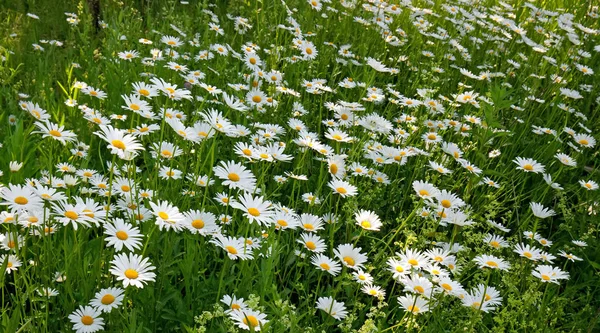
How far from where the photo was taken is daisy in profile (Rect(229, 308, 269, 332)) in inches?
53.5

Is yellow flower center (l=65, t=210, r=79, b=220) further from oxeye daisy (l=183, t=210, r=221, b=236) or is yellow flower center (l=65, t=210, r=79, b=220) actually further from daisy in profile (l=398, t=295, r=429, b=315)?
daisy in profile (l=398, t=295, r=429, b=315)

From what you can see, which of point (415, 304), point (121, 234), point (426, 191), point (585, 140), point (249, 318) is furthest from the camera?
point (585, 140)

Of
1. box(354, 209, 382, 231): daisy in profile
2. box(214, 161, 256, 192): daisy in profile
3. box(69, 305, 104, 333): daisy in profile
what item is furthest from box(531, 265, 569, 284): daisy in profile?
box(69, 305, 104, 333): daisy in profile

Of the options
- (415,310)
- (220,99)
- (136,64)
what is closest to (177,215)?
(415,310)

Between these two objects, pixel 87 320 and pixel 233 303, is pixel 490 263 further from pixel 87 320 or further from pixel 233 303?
pixel 87 320

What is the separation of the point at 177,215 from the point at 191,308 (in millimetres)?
300

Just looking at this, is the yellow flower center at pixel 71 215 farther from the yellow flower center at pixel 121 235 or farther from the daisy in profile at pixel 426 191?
the daisy in profile at pixel 426 191

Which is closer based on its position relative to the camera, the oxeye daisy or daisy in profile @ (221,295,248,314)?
daisy in profile @ (221,295,248,314)

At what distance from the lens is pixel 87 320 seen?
4.71 feet

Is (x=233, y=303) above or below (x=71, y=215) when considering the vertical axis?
below

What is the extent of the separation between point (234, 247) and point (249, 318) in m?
0.29

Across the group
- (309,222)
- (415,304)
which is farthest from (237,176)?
(415,304)

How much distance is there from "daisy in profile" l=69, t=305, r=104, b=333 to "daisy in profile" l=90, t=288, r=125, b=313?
0.05ft

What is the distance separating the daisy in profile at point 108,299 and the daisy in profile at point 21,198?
10.7 inches
